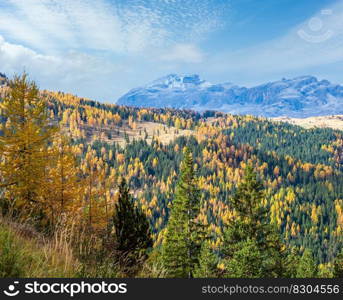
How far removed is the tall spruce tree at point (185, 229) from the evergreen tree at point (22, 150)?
12.4 metres

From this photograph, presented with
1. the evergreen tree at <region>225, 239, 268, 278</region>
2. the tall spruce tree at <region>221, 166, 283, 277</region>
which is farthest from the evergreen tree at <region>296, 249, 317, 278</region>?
the evergreen tree at <region>225, 239, 268, 278</region>

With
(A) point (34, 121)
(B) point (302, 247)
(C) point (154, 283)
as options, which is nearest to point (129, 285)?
(C) point (154, 283)

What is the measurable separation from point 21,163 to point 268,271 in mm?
21025

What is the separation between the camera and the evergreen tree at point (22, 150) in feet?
72.2

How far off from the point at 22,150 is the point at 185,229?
619 inches

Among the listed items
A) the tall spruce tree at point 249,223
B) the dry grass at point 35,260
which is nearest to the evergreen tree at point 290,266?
the tall spruce tree at point 249,223

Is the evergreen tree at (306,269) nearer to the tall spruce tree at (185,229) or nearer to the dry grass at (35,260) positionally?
the tall spruce tree at (185,229)

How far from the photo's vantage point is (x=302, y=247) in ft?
600

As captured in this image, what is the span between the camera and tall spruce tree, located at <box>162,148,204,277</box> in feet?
90.1

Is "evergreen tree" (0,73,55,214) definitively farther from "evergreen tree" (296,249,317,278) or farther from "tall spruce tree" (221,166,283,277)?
"evergreen tree" (296,249,317,278)

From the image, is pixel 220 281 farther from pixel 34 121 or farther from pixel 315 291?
pixel 34 121

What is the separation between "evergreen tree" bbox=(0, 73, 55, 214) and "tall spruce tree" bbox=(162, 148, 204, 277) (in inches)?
488

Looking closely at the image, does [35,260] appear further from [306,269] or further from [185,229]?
[306,269]

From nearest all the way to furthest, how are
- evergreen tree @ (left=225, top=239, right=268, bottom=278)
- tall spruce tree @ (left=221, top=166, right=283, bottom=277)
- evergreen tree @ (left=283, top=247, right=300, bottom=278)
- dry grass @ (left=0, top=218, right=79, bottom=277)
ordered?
dry grass @ (left=0, top=218, right=79, bottom=277), evergreen tree @ (left=225, top=239, right=268, bottom=278), tall spruce tree @ (left=221, top=166, right=283, bottom=277), evergreen tree @ (left=283, top=247, right=300, bottom=278)
